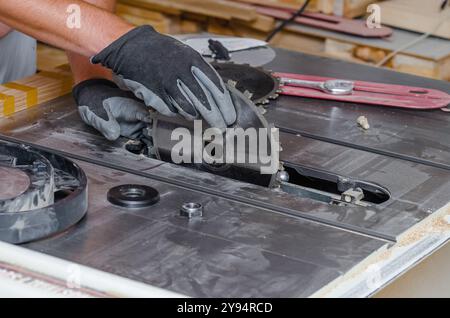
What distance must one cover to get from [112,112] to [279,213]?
1.95ft

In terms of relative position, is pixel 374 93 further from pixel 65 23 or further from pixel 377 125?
pixel 65 23

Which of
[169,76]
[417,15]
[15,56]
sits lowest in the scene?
[15,56]

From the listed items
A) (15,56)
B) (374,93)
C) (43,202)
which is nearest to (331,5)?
(374,93)

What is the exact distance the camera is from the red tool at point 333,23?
11.9ft

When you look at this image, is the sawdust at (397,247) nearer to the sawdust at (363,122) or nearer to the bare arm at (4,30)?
the sawdust at (363,122)

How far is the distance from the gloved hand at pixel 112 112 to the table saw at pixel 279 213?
4cm

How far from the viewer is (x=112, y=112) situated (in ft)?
7.44

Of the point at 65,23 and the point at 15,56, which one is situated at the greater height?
the point at 65,23

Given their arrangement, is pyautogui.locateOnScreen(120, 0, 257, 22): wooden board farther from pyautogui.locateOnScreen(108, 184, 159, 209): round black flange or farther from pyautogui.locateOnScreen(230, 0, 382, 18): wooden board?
pyautogui.locateOnScreen(108, 184, 159, 209): round black flange

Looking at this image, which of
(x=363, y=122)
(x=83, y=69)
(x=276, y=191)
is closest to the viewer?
(x=276, y=191)

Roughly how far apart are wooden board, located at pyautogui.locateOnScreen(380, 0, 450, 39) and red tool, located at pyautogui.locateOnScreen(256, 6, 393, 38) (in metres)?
0.07

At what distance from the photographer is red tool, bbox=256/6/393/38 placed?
362 centimetres

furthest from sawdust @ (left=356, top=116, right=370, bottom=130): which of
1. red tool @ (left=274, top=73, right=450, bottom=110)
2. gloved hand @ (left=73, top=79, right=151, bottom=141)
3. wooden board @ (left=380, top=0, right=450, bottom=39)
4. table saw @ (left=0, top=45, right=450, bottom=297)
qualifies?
wooden board @ (left=380, top=0, right=450, bottom=39)

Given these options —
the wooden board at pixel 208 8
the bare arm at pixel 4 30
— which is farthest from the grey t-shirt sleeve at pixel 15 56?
the wooden board at pixel 208 8
